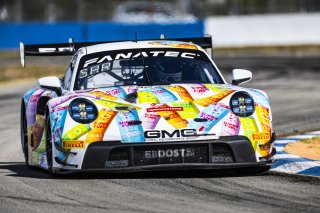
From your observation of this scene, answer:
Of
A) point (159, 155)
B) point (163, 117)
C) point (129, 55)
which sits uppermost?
point (129, 55)

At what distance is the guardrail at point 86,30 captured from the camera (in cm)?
3384

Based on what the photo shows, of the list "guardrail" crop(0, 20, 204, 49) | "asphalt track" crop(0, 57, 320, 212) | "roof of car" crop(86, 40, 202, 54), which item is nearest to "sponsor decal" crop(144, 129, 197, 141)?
"asphalt track" crop(0, 57, 320, 212)

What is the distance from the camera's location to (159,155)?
841cm

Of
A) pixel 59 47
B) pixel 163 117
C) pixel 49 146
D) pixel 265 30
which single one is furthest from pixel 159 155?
pixel 265 30

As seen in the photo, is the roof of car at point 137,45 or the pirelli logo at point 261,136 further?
the roof of car at point 137,45

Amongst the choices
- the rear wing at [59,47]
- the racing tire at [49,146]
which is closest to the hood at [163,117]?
the racing tire at [49,146]

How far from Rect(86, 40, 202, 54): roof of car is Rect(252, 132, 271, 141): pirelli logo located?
175 cm

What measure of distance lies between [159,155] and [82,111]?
0.74 m

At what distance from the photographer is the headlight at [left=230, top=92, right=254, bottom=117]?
28.4ft

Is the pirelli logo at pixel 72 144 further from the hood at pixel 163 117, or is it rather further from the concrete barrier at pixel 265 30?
the concrete barrier at pixel 265 30

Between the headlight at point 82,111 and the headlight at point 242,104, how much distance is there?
3.80 ft

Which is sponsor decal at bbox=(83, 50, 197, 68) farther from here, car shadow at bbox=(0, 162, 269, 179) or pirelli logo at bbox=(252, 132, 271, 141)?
pirelli logo at bbox=(252, 132, 271, 141)

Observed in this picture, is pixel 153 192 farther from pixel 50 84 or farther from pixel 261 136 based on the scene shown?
pixel 50 84

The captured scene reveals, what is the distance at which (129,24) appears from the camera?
113ft
